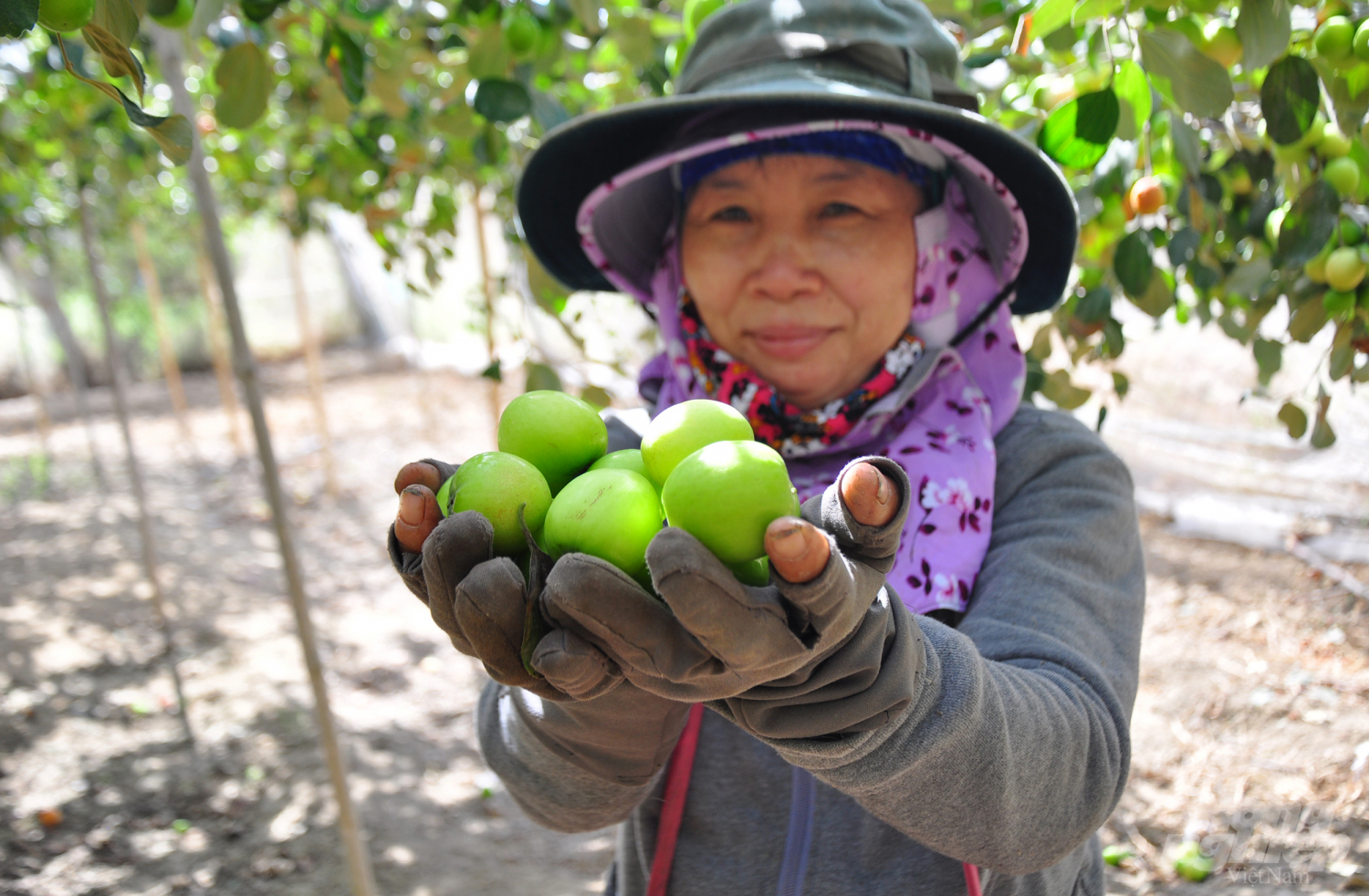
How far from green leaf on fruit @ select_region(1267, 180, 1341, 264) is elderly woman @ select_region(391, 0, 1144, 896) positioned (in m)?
0.33

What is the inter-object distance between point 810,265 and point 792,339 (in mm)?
113

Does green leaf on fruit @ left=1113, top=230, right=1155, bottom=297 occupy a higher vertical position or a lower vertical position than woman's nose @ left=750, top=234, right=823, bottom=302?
lower

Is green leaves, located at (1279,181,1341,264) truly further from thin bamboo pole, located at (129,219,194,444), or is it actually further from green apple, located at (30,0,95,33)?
thin bamboo pole, located at (129,219,194,444)

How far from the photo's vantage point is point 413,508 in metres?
0.83

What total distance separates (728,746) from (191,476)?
10039mm

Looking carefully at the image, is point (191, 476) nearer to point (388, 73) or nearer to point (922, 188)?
point (388, 73)

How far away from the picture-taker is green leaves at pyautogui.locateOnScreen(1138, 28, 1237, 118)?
111 cm

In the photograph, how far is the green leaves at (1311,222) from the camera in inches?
52.5

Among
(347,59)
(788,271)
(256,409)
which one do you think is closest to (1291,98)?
(788,271)

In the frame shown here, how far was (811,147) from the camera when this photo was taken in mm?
1286

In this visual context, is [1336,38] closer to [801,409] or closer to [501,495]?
[801,409]

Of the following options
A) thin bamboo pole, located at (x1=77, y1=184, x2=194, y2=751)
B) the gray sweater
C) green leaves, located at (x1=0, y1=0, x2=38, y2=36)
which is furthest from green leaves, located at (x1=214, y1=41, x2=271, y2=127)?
thin bamboo pole, located at (x1=77, y1=184, x2=194, y2=751)

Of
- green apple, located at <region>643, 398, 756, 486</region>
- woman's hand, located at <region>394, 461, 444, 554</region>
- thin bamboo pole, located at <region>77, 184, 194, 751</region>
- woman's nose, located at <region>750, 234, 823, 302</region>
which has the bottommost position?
thin bamboo pole, located at <region>77, 184, 194, 751</region>

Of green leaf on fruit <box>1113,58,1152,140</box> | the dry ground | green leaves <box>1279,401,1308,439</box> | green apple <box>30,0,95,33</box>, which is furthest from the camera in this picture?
the dry ground
